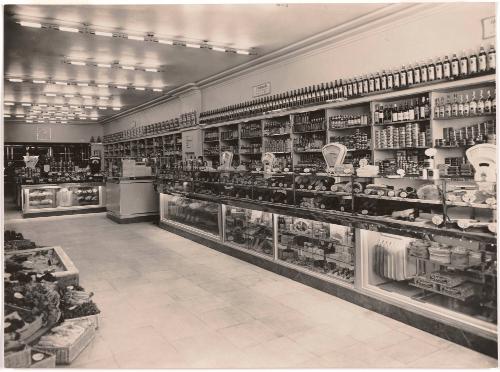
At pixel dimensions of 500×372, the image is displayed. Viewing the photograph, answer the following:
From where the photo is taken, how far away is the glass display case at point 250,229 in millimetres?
5840

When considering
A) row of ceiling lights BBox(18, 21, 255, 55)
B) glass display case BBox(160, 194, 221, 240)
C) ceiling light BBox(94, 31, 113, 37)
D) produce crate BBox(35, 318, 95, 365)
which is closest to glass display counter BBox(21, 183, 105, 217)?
glass display case BBox(160, 194, 221, 240)

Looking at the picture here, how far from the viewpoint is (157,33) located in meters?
6.23

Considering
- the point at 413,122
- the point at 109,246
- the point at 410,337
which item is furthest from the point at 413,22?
the point at 109,246

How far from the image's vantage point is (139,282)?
5.25m

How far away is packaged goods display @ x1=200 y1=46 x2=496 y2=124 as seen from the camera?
4500 mm

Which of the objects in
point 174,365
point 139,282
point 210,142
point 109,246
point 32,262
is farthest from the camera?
point 210,142

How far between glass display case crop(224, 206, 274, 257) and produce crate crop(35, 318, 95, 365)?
2721mm

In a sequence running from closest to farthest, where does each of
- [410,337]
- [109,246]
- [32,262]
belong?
[410,337] → [32,262] → [109,246]

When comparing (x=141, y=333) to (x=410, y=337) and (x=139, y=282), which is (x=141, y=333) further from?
(x=410, y=337)

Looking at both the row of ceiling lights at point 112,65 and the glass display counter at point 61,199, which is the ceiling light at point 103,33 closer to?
the row of ceiling lights at point 112,65

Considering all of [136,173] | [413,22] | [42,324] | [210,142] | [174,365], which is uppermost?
[413,22]

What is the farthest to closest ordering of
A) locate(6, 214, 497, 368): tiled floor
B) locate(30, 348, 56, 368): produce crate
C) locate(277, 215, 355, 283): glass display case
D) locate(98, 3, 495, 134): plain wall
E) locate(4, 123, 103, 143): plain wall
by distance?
1. locate(4, 123, 103, 143): plain wall
2. locate(98, 3, 495, 134): plain wall
3. locate(277, 215, 355, 283): glass display case
4. locate(6, 214, 497, 368): tiled floor
5. locate(30, 348, 56, 368): produce crate

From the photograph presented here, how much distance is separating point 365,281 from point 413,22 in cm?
345

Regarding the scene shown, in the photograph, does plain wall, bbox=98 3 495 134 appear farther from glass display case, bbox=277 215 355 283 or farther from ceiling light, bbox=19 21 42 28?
ceiling light, bbox=19 21 42 28
